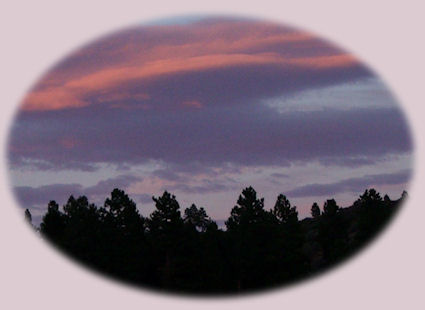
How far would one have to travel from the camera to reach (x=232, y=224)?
6706 cm

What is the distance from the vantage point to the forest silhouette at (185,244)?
52719mm

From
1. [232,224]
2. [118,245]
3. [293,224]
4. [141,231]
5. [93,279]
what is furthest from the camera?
[293,224]

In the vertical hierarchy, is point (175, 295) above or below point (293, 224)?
below

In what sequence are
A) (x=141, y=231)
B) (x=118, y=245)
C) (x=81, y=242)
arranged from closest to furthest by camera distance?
1. (x=81, y=242)
2. (x=118, y=245)
3. (x=141, y=231)

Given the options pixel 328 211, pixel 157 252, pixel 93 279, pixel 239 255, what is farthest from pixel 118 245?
pixel 328 211

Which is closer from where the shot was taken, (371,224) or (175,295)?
(175,295)

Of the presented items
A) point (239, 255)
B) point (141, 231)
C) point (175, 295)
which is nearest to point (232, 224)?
point (239, 255)

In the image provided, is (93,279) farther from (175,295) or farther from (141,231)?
(141,231)

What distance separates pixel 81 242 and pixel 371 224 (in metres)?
22.6

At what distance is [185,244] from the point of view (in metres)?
57.9

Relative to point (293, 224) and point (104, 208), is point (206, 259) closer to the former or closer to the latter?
point (104, 208)

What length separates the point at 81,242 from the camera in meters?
50.9

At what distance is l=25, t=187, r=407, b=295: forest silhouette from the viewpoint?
173 feet

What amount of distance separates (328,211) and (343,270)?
110ft
